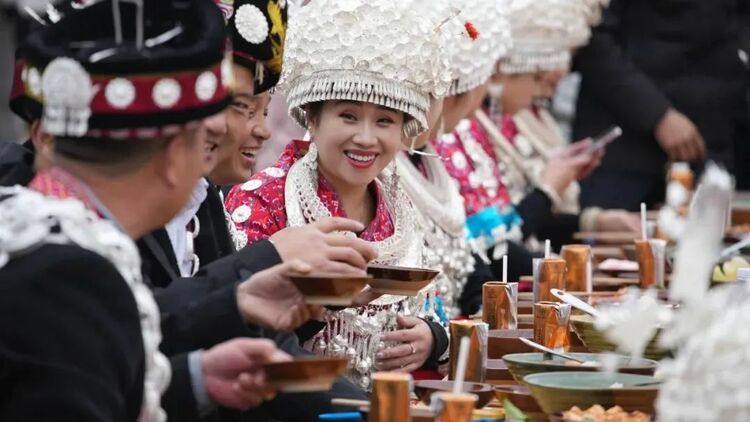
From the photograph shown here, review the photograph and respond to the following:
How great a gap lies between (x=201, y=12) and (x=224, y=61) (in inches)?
3.7

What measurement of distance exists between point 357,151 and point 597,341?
0.86 metres

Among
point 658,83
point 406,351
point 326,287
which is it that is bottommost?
point 406,351

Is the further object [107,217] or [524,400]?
[524,400]

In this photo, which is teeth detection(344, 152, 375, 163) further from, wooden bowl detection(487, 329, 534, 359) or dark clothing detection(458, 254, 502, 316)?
dark clothing detection(458, 254, 502, 316)

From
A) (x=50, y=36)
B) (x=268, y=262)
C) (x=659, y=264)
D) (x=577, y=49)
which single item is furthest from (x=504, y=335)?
(x=577, y=49)

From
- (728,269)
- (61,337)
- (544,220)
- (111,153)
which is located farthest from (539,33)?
(61,337)

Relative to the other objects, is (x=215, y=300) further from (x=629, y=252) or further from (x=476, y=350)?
(x=629, y=252)

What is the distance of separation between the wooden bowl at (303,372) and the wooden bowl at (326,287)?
11.2 inches

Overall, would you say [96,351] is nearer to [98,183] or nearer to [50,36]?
[98,183]

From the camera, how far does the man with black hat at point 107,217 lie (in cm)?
212

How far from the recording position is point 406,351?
3.67 m

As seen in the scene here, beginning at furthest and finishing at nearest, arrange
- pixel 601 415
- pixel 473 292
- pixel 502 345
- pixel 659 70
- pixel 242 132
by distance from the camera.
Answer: pixel 659 70 < pixel 473 292 < pixel 242 132 < pixel 502 345 < pixel 601 415

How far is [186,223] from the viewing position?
10.6ft

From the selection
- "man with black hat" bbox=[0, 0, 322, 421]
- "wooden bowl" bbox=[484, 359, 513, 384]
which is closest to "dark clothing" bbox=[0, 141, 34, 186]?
"man with black hat" bbox=[0, 0, 322, 421]
